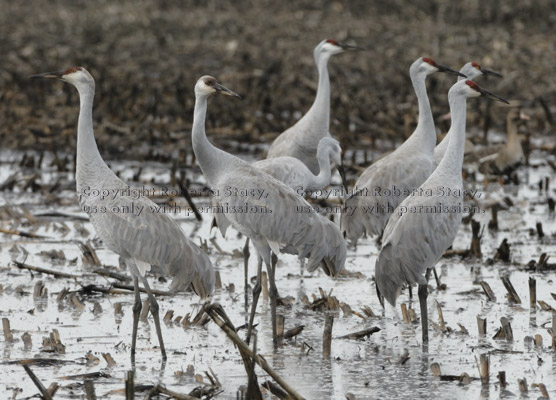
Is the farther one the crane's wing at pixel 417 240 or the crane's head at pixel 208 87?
the crane's head at pixel 208 87

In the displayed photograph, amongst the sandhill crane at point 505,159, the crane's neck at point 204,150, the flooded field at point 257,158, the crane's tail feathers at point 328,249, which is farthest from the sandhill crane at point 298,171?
the sandhill crane at point 505,159

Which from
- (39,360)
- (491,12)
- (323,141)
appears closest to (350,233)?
(323,141)

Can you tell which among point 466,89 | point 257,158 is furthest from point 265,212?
point 257,158

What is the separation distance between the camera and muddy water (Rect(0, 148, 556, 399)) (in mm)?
5102

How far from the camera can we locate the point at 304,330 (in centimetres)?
616

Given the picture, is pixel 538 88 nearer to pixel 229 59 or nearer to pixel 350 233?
pixel 229 59

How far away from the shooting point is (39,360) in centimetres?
521

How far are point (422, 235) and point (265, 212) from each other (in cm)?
93

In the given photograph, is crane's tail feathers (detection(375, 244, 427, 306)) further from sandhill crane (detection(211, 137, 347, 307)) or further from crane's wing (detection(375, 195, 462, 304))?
sandhill crane (detection(211, 137, 347, 307))

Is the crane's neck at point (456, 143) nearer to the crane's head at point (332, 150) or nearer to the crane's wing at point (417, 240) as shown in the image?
the crane's wing at point (417, 240)

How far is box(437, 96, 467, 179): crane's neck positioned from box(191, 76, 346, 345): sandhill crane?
0.79 m

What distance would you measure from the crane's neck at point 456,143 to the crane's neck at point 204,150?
1322 millimetres

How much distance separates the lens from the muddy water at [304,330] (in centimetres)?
510

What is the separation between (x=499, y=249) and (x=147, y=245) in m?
2.88
